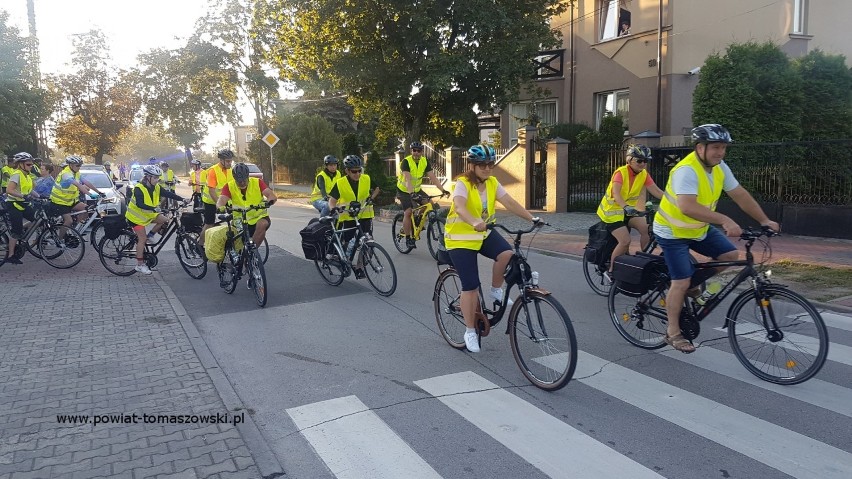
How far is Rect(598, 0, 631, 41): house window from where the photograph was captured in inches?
927

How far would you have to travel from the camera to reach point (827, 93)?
15172mm

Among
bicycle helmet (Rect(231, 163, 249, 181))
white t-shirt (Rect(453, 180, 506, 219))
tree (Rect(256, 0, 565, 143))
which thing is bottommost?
white t-shirt (Rect(453, 180, 506, 219))

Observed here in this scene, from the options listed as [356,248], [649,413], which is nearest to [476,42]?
[356,248]

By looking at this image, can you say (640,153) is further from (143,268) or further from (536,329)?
(143,268)

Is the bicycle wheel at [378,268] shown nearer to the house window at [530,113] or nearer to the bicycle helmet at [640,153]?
the bicycle helmet at [640,153]

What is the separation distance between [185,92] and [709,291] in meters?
45.1

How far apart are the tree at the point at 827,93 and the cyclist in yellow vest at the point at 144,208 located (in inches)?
548

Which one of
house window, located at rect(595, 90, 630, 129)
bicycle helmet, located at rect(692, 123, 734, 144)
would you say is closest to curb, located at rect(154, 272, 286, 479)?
bicycle helmet, located at rect(692, 123, 734, 144)

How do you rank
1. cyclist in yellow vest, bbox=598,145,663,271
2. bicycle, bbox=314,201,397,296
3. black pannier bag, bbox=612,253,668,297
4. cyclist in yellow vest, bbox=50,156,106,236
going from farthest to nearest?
cyclist in yellow vest, bbox=50,156,106,236
bicycle, bbox=314,201,397,296
cyclist in yellow vest, bbox=598,145,663,271
black pannier bag, bbox=612,253,668,297

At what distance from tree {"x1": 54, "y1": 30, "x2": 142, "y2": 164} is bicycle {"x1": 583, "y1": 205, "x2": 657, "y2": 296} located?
48.9 meters

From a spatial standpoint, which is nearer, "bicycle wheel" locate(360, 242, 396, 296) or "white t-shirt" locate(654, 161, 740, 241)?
"white t-shirt" locate(654, 161, 740, 241)

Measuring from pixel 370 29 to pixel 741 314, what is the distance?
19.5m

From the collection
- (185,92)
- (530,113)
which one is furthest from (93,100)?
(530,113)

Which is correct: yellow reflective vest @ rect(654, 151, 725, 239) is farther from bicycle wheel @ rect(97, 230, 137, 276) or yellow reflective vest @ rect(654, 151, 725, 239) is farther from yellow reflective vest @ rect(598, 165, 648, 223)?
bicycle wheel @ rect(97, 230, 137, 276)
